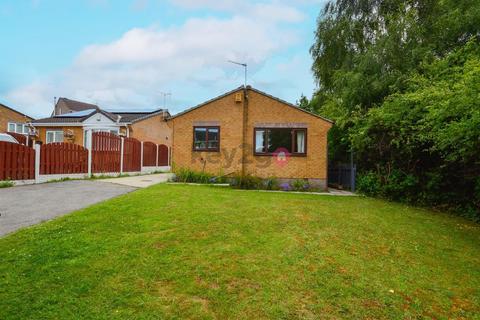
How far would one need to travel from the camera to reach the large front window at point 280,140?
1566 cm

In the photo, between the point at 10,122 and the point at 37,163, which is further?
the point at 10,122

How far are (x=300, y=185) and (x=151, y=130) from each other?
52.4ft

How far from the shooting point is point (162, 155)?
2409 centimetres

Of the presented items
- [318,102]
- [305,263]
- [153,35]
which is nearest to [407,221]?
[305,263]

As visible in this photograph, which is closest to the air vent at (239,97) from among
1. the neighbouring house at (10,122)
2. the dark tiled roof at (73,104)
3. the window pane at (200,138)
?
the window pane at (200,138)

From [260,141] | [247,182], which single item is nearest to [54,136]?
[260,141]

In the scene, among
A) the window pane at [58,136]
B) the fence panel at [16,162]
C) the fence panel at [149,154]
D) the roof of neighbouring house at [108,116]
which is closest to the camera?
the fence panel at [16,162]

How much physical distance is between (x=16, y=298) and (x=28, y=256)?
1.08 meters

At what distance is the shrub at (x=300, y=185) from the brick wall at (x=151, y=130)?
1490 cm

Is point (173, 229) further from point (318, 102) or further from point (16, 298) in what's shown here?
point (318, 102)

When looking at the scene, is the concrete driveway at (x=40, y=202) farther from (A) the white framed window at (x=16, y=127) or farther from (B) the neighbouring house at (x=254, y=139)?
(A) the white framed window at (x=16, y=127)

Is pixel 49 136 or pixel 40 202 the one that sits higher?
pixel 49 136

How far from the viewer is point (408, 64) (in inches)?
600

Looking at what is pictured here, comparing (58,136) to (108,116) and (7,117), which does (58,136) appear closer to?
(108,116)
